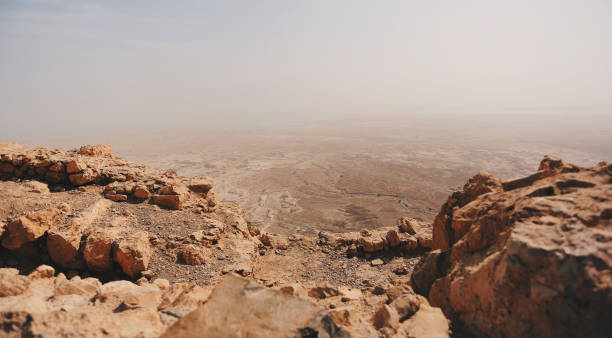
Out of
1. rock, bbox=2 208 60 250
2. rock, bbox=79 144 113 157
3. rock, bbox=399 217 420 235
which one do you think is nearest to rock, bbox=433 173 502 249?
rock, bbox=399 217 420 235

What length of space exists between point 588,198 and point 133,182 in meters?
10.8

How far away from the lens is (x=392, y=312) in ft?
11.7

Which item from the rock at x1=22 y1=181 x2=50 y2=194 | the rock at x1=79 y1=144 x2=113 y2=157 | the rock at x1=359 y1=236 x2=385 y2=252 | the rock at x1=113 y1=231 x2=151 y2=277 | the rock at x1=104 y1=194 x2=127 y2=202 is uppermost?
the rock at x1=79 y1=144 x2=113 y2=157

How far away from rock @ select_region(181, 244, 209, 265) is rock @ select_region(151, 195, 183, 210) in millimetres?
2057

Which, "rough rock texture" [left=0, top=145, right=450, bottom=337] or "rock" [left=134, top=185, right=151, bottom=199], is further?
"rock" [left=134, top=185, right=151, bottom=199]

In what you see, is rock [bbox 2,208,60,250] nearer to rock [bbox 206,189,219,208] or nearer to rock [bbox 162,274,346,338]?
rock [bbox 206,189,219,208]

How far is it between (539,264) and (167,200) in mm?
9038

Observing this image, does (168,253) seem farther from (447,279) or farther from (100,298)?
(447,279)

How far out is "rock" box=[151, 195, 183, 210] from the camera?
8.83 m

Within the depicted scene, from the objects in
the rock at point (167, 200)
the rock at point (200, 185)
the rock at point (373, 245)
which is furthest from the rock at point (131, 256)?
the rock at point (373, 245)

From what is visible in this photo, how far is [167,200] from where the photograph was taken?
29.0 ft

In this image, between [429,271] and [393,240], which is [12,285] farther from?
[393,240]

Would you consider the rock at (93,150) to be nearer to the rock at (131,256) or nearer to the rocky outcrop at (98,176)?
the rocky outcrop at (98,176)

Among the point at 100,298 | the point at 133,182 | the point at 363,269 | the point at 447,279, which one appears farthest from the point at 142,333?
the point at 133,182
